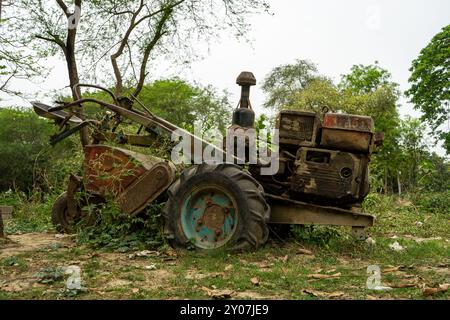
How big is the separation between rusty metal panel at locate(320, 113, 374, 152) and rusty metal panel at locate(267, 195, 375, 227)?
0.74 m

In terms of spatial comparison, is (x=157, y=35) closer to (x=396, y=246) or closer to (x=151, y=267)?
(x=396, y=246)

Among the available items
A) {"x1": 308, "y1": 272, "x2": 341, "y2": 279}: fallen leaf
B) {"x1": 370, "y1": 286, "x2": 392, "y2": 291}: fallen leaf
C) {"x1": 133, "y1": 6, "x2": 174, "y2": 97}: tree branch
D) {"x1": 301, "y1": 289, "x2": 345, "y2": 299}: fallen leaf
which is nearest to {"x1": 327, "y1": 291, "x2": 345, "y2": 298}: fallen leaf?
{"x1": 301, "y1": 289, "x2": 345, "y2": 299}: fallen leaf

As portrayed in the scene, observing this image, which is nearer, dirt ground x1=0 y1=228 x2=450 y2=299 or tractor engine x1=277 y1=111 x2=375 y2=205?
dirt ground x1=0 y1=228 x2=450 y2=299

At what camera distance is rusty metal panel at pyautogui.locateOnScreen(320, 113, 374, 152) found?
6.07 metres

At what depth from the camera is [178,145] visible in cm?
696

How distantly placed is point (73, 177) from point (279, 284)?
3.92 metres

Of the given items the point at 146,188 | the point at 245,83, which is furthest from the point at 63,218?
the point at 245,83

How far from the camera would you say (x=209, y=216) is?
6180 millimetres

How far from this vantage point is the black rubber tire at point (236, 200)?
589 cm

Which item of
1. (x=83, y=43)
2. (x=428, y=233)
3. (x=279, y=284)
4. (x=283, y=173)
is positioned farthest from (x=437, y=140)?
(x=279, y=284)

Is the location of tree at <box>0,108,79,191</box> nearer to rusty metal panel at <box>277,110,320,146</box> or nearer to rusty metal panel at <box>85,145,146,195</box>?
rusty metal panel at <box>85,145,146,195</box>

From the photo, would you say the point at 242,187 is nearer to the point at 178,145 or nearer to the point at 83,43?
the point at 178,145

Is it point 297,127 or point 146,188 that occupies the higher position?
point 297,127

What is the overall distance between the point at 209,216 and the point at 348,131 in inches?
72.0
